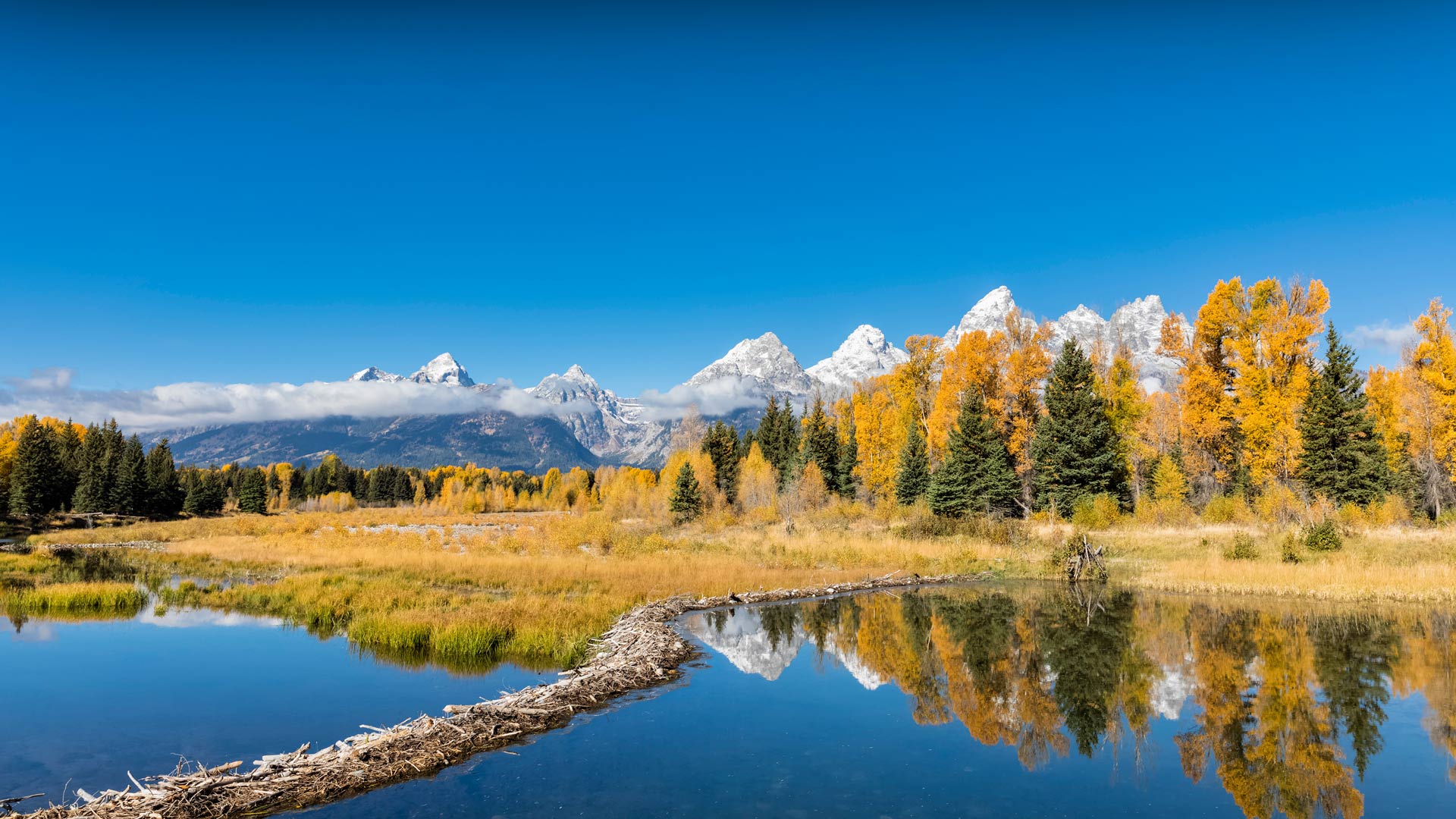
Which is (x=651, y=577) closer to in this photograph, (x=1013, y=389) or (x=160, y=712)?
(x=160, y=712)

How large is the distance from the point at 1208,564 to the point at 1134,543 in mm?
7775

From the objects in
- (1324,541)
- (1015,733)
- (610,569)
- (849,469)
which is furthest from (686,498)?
(1015,733)

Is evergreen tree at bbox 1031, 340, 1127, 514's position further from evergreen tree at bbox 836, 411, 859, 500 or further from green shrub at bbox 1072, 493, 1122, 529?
evergreen tree at bbox 836, 411, 859, 500

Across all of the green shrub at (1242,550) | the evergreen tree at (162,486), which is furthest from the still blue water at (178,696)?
the evergreen tree at (162,486)

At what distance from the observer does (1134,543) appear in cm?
3966

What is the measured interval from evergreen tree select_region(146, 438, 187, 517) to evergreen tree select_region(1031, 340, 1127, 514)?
320 feet

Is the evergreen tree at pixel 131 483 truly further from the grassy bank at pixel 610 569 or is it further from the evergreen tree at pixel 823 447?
the evergreen tree at pixel 823 447

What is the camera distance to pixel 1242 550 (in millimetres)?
33250

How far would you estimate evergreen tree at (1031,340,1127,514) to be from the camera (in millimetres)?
47438

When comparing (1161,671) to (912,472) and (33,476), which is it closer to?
(912,472)

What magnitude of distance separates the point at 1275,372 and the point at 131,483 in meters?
112

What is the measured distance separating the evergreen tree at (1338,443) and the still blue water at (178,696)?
46995 mm

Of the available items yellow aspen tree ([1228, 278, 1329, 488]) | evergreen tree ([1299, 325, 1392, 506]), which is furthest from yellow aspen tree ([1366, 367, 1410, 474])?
yellow aspen tree ([1228, 278, 1329, 488])

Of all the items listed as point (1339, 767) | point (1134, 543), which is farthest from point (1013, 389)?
point (1339, 767)
